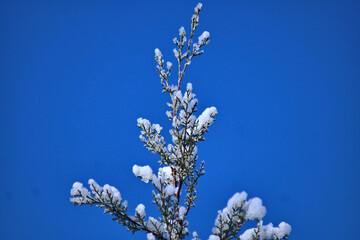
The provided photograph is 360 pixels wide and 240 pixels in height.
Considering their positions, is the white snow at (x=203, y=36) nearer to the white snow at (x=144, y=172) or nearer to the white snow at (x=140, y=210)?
the white snow at (x=144, y=172)

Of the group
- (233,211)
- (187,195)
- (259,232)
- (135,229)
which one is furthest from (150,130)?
(259,232)

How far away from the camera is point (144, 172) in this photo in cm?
437

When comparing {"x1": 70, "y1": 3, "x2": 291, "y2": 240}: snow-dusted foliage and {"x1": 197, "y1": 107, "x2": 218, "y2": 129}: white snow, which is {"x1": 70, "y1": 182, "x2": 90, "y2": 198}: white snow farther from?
{"x1": 197, "y1": 107, "x2": 218, "y2": 129}: white snow

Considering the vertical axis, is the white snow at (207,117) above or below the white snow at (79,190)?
above

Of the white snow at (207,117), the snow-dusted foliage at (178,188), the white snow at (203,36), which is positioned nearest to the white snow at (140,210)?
the snow-dusted foliage at (178,188)

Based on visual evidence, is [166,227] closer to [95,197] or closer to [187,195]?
[187,195]

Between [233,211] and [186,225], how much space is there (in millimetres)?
1139

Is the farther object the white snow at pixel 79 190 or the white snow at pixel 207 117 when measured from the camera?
the white snow at pixel 207 117

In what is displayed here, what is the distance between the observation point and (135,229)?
4.18 metres

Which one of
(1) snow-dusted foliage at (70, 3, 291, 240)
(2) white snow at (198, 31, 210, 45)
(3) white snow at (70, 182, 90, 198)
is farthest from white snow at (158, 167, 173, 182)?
(2) white snow at (198, 31, 210, 45)

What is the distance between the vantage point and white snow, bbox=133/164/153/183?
4.35 m

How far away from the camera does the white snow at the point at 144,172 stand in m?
4.35

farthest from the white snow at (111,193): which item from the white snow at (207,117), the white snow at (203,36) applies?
the white snow at (203,36)

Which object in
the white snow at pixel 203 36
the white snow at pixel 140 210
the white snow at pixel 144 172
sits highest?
the white snow at pixel 203 36
